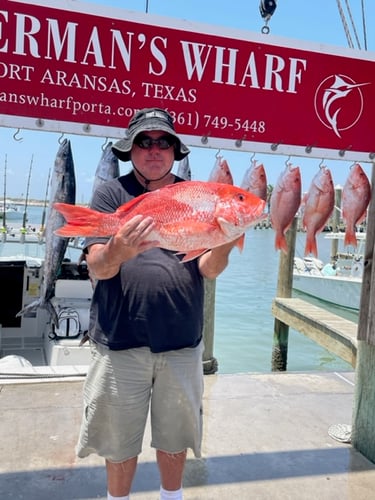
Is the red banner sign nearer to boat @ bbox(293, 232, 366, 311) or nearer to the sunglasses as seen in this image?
the sunglasses

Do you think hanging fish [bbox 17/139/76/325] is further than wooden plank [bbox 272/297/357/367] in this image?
No

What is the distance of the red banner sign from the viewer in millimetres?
2561

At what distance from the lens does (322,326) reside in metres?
6.04

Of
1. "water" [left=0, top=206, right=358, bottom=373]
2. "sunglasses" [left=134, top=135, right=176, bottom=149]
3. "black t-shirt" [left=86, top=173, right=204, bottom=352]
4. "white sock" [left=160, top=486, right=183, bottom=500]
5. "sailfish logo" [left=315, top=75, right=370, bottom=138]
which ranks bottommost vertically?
"water" [left=0, top=206, right=358, bottom=373]

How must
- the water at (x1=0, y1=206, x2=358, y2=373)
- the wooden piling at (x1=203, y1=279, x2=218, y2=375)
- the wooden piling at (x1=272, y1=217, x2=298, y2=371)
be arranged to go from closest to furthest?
the wooden piling at (x1=203, y1=279, x2=218, y2=375), the wooden piling at (x1=272, y1=217, x2=298, y2=371), the water at (x1=0, y1=206, x2=358, y2=373)

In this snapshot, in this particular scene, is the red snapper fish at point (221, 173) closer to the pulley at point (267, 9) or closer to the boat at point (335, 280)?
the pulley at point (267, 9)

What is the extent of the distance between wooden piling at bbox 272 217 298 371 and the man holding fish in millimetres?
5363

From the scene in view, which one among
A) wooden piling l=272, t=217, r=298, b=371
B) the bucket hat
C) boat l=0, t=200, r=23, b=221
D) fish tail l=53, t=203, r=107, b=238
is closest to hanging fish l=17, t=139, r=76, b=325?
the bucket hat

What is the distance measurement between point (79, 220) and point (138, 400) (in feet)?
2.87

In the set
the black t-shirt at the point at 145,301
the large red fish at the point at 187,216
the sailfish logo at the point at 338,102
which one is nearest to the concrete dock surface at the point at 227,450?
the black t-shirt at the point at 145,301

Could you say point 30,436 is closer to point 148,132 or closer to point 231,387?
point 231,387

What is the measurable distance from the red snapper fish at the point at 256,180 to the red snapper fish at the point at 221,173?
11 centimetres

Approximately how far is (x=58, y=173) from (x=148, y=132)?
0.84 m

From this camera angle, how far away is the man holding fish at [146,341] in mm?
1996
